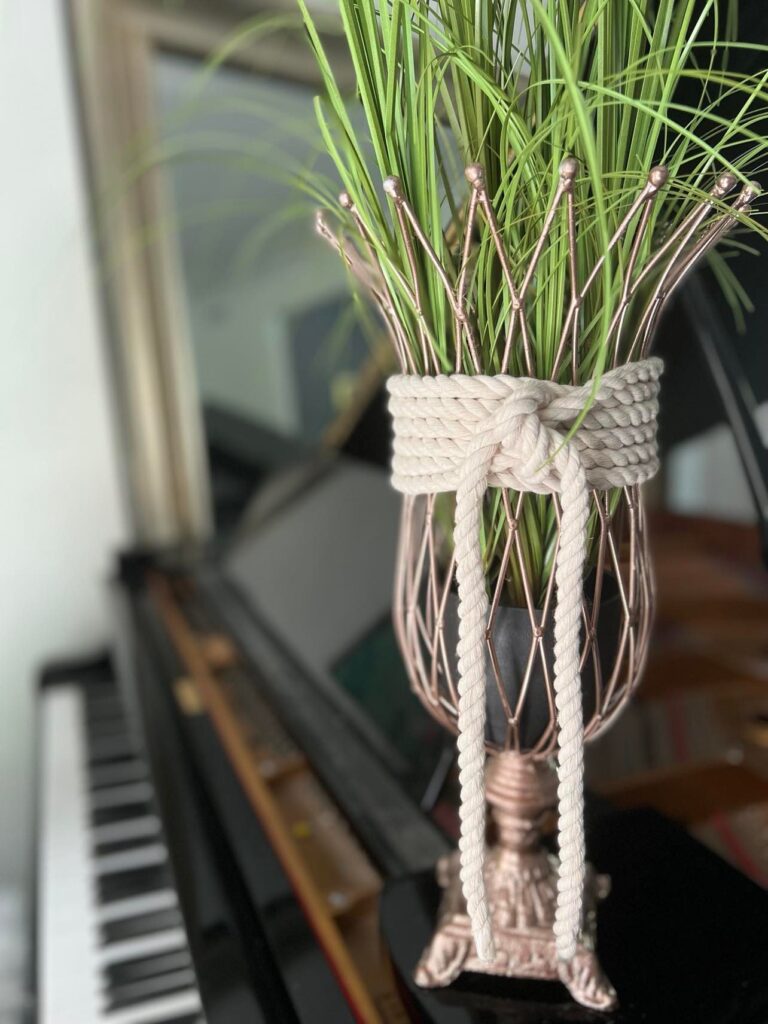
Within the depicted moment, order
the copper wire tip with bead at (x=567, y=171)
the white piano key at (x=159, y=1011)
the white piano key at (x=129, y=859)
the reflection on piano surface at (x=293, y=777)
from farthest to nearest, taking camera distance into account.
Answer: the white piano key at (x=129, y=859) < the white piano key at (x=159, y=1011) < the reflection on piano surface at (x=293, y=777) < the copper wire tip with bead at (x=567, y=171)

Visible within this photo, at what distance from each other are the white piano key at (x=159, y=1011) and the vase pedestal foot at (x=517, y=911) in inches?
15.0

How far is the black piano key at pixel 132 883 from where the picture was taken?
0.91 meters

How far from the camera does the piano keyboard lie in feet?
2.52

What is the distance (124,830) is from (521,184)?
0.95 m

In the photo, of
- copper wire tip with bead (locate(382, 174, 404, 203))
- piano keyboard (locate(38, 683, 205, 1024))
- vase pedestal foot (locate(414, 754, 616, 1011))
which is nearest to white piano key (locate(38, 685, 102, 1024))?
piano keyboard (locate(38, 683, 205, 1024))

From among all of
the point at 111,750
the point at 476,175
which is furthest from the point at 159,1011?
the point at 476,175

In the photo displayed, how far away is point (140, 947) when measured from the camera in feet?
2.74

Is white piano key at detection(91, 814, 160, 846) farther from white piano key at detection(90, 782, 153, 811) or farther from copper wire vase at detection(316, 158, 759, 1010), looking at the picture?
copper wire vase at detection(316, 158, 759, 1010)

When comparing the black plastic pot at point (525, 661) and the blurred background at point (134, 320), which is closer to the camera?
the black plastic pot at point (525, 661)

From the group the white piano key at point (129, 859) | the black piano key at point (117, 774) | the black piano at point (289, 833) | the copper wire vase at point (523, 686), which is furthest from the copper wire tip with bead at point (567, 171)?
the black piano key at point (117, 774)

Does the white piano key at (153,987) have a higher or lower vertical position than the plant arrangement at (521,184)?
lower

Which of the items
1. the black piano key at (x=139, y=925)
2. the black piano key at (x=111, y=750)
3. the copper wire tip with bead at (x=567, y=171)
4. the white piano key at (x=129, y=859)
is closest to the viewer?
the copper wire tip with bead at (x=567, y=171)

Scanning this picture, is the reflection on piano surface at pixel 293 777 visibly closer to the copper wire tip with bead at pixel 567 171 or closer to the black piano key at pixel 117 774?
the black piano key at pixel 117 774

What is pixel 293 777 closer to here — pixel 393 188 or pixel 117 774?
pixel 117 774
